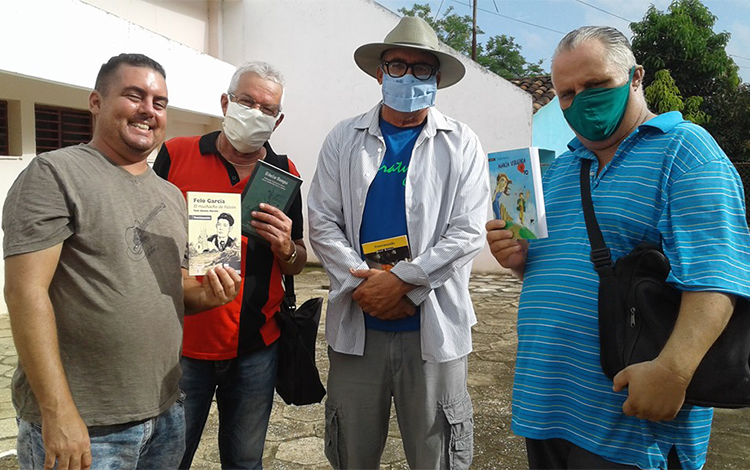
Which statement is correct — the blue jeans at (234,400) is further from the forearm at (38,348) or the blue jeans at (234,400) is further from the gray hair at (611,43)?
the gray hair at (611,43)

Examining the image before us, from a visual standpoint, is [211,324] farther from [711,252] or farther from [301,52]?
[301,52]

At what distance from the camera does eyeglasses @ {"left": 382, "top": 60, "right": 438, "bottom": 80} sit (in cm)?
246

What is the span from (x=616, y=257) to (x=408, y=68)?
1.24 metres

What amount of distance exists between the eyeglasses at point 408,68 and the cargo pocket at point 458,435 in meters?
1.38

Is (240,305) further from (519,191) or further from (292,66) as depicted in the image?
(292,66)

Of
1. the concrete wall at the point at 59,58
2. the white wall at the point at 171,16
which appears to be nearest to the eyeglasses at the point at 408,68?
the concrete wall at the point at 59,58

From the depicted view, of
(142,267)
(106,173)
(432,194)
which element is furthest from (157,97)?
(432,194)

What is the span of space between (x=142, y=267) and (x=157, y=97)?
0.56 m

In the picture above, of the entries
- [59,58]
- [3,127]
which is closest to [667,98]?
[59,58]

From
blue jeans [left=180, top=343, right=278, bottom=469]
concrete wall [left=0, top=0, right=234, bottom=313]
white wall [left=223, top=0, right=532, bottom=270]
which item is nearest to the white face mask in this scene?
blue jeans [left=180, top=343, right=278, bottom=469]

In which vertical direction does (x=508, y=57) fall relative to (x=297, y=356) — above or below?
above

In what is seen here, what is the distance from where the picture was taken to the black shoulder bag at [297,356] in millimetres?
2406

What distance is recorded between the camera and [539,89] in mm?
13547

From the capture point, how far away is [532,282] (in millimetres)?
1917
